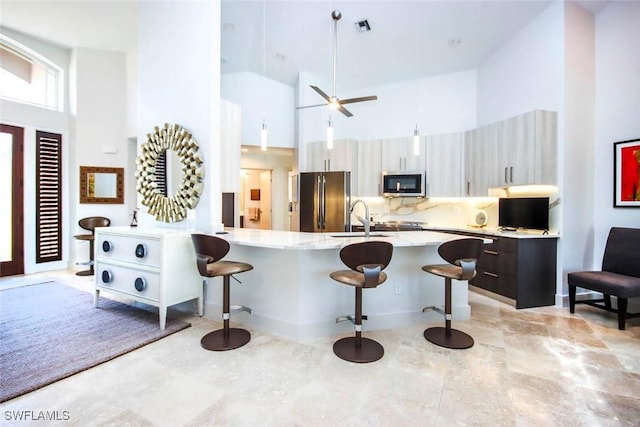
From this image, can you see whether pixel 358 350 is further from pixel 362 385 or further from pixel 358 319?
pixel 362 385

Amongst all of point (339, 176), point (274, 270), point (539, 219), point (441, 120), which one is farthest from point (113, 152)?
point (539, 219)

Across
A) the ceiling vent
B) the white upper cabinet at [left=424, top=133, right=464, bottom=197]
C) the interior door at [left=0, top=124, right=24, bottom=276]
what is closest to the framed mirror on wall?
the interior door at [left=0, top=124, right=24, bottom=276]

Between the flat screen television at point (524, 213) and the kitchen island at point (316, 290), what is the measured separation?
1.47 metres

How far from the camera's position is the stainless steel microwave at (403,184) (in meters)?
5.03

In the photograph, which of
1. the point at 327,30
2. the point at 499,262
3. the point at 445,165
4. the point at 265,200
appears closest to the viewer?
the point at 499,262

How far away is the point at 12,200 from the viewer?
187 inches

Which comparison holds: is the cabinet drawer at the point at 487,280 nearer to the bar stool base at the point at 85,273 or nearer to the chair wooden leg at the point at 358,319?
the chair wooden leg at the point at 358,319

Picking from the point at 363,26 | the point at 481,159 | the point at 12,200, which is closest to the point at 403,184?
the point at 481,159

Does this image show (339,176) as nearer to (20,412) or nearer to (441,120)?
(441,120)

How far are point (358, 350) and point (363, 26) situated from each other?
400 cm

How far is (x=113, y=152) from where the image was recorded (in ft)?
18.1

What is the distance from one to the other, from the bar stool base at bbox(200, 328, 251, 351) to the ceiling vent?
13.2 feet

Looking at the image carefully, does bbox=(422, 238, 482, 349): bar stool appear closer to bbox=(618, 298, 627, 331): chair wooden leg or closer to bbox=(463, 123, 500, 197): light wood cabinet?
bbox=(618, 298, 627, 331): chair wooden leg

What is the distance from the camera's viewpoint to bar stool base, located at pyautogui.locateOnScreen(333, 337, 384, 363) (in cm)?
234
